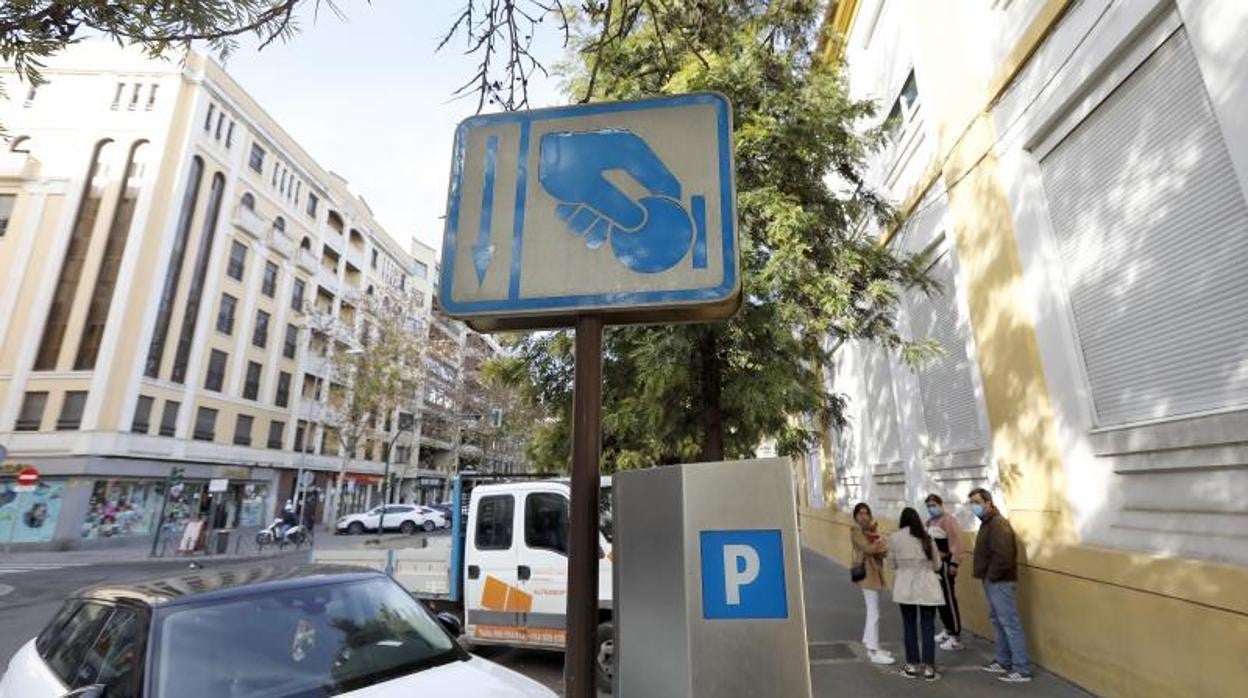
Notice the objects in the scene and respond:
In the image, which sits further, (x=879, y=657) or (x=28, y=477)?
(x=28, y=477)

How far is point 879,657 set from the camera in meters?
6.68

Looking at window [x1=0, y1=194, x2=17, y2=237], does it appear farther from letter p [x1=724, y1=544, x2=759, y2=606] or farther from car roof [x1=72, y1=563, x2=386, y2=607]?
letter p [x1=724, y1=544, x2=759, y2=606]

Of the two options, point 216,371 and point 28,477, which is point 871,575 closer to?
point 28,477

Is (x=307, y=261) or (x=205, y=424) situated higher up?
(x=307, y=261)

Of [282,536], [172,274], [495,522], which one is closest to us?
[495,522]

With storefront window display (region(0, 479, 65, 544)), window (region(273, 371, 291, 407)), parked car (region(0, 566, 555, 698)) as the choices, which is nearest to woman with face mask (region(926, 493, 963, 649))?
parked car (region(0, 566, 555, 698))

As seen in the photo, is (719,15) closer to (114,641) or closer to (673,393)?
(673,393)

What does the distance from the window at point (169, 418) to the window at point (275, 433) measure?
21.1ft

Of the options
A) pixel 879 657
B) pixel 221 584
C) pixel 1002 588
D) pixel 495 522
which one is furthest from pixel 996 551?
pixel 221 584

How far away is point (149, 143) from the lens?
26.5 m

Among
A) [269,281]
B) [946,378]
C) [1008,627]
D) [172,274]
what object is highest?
[269,281]

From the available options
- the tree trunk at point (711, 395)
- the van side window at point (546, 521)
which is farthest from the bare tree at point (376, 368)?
the tree trunk at point (711, 395)

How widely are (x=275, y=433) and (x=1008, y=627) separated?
1418 inches

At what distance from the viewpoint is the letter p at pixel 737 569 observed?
4.45 feet
